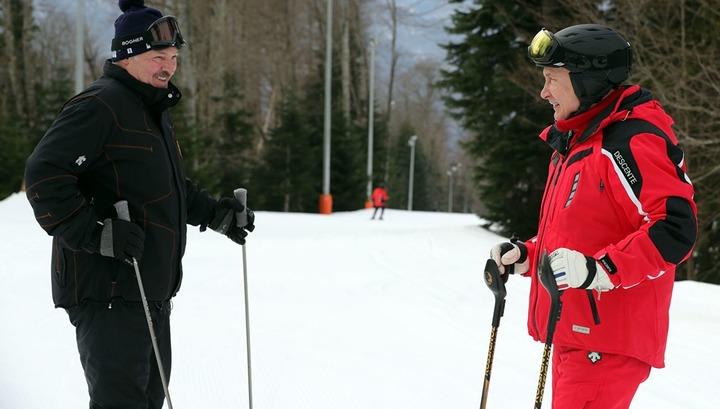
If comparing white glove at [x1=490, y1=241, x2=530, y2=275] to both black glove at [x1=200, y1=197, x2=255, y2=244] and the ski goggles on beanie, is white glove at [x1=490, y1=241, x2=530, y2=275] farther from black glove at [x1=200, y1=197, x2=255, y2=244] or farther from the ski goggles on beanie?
the ski goggles on beanie

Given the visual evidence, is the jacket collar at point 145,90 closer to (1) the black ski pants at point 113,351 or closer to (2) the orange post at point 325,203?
(1) the black ski pants at point 113,351

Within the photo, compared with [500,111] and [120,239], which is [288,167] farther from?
[120,239]

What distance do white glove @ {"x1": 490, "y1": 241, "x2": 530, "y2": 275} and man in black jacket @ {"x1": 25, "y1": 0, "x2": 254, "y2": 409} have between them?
141cm

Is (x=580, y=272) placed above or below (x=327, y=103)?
below

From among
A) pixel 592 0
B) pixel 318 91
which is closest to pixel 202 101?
pixel 318 91

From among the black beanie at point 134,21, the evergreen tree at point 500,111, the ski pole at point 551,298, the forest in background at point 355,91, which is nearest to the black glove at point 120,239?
the black beanie at point 134,21

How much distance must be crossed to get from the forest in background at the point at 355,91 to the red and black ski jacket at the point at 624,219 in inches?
277

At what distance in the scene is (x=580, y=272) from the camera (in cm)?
195

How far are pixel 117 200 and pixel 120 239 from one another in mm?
256

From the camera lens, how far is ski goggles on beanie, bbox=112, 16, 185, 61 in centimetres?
270

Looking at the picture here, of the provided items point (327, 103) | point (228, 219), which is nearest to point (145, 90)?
point (228, 219)

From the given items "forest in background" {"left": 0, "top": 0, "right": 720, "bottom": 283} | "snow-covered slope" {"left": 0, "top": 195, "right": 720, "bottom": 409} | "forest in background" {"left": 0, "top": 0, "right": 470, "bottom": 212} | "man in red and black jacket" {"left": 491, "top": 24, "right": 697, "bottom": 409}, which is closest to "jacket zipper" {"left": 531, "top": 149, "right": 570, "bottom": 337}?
"man in red and black jacket" {"left": 491, "top": 24, "right": 697, "bottom": 409}

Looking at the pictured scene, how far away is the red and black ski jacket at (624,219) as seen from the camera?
1917 mm

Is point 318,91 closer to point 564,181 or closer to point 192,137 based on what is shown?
point 192,137
